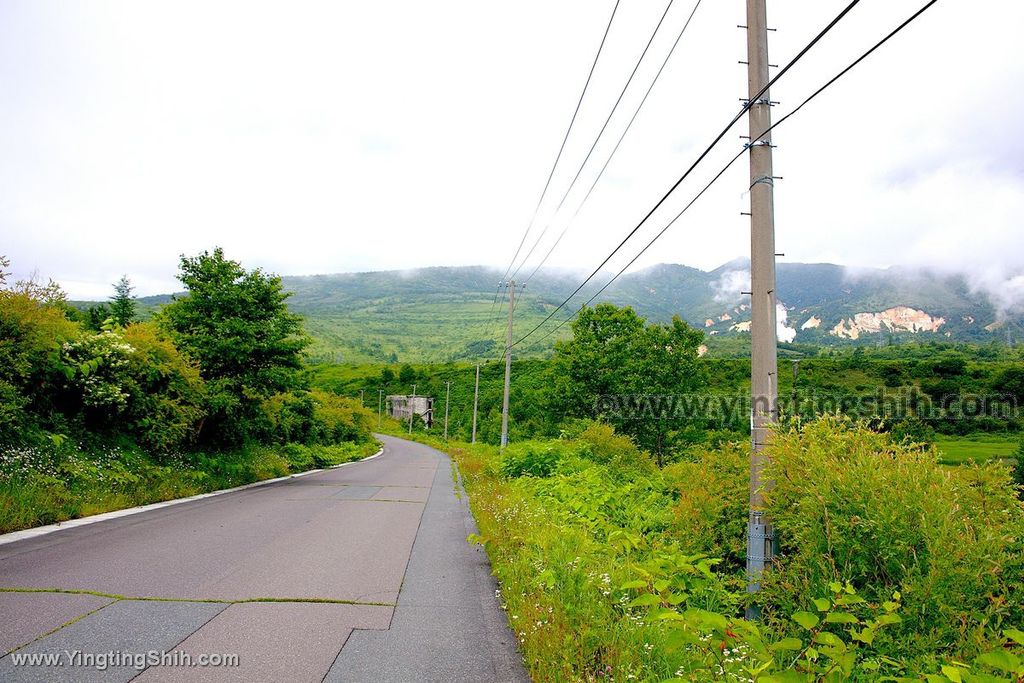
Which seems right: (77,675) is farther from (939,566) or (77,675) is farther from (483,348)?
(483,348)

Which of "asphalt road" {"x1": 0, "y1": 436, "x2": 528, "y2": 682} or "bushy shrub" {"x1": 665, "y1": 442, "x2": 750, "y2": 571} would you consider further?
"bushy shrub" {"x1": 665, "y1": 442, "x2": 750, "y2": 571}

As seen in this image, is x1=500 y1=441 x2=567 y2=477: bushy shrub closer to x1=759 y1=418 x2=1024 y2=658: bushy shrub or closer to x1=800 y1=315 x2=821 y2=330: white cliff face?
x1=759 y1=418 x2=1024 y2=658: bushy shrub

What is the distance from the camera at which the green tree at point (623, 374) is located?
1635 inches

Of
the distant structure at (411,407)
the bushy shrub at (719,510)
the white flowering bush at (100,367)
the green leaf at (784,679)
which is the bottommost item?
the distant structure at (411,407)

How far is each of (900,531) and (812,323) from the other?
20337cm

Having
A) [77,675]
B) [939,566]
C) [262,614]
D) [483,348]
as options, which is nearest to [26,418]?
[262,614]

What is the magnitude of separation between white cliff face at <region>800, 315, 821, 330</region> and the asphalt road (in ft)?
625

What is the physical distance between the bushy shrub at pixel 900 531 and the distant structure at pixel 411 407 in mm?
94390

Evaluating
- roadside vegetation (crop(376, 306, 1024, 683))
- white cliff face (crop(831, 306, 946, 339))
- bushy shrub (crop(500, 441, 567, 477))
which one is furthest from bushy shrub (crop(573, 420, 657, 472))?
white cliff face (crop(831, 306, 946, 339))

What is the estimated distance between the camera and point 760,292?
5949 mm

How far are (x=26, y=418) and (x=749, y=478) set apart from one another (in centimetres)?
1165

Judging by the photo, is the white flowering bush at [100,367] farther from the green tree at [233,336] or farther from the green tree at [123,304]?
the green tree at [123,304]

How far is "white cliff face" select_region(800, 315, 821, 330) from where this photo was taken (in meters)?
179

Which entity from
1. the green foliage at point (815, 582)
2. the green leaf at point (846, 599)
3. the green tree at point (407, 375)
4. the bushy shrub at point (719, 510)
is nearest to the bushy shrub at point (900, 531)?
the green foliage at point (815, 582)
